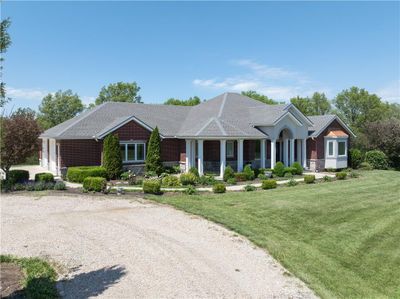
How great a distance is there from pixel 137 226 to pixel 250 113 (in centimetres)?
2218

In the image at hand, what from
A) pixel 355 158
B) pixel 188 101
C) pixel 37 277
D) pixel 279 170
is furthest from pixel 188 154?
pixel 188 101

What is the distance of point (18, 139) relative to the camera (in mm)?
21469

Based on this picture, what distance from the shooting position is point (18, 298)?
7375 millimetres

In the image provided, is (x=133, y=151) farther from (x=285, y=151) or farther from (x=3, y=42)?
(x=3, y=42)

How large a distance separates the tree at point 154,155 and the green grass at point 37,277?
17.5 meters

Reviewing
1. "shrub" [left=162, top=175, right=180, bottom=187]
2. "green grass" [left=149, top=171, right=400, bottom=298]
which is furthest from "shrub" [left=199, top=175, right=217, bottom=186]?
"green grass" [left=149, top=171, right=400, bottom=298]

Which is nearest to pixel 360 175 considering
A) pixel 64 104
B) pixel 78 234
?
pixel 78 234

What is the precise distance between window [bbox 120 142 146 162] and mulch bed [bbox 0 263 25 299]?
60.9 ft

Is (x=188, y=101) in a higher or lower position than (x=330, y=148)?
higher

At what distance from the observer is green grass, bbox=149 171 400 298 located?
10008 millimetres

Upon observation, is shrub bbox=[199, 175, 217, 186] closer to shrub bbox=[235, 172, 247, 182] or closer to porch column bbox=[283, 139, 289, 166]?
shrub bbox=[235, 172, 247, 182]

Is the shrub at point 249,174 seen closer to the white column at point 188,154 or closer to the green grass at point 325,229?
the green grass at point 325,229

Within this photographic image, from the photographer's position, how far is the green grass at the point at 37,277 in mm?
7491

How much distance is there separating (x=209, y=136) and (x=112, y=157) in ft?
23.4
